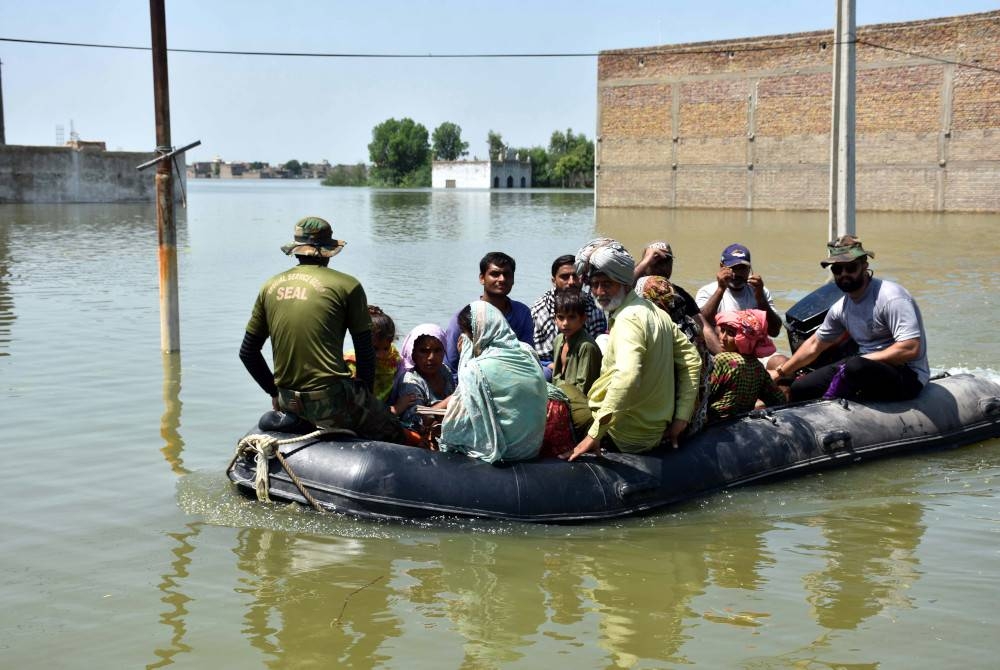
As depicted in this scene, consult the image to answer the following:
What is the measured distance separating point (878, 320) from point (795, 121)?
120 feet

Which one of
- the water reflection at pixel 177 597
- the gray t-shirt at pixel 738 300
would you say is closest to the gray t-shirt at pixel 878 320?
the gray t-shirt at pixel 738 300

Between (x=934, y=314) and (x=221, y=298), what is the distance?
11069 millimetres

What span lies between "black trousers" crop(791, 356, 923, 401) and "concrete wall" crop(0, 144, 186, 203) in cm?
4075

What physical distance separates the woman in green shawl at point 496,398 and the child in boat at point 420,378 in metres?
0.59

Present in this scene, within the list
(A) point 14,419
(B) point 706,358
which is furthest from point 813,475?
(A) point 14,419

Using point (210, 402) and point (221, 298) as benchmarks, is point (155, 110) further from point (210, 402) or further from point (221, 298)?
point (221, 298)

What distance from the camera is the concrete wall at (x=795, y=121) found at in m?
37.0

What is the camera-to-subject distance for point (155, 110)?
10.8 m

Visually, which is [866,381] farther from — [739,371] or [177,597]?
[177,597]

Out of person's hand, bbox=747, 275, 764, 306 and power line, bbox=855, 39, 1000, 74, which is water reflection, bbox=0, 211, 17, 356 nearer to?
person's hand, bbox=747, 275, 764, 306

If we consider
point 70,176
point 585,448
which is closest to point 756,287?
point 585,448

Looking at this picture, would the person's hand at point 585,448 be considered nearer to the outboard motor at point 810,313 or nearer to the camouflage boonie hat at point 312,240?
the camouflage boonie hat at point 312,240

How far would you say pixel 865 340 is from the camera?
7.38 m

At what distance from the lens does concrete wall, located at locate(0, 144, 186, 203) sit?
4625cm
